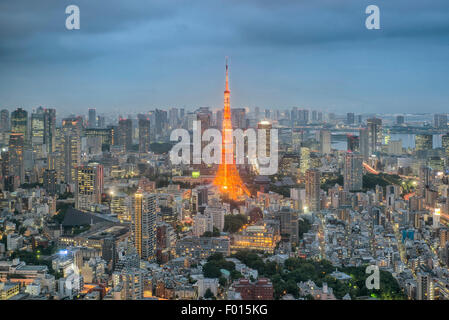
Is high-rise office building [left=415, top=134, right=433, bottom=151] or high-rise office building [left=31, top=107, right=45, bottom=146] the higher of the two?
high-rise office building [left=31, top=107, right=45, bottom=146]

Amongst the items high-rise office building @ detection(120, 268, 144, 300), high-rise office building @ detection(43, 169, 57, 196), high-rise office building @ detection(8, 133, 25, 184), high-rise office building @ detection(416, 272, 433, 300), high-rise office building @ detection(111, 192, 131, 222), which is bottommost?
high-rise office building @ detection(416, 272, 433, 300)

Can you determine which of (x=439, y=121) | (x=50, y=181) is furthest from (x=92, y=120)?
(x=439, y=121)

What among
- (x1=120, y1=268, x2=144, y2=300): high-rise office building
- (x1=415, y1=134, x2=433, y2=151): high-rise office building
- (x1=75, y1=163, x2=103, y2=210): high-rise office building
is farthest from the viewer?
(x1=415, y1=134, x2=433, y2=151): high-rise office building

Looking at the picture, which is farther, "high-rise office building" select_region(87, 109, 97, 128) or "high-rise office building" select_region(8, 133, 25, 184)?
"high-rise office building" select_region(8, 133, 25, 184)

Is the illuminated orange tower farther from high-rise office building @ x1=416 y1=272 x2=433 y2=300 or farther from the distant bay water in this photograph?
high-rise office building @ x1=416 y1=272 x2=433 y2=300

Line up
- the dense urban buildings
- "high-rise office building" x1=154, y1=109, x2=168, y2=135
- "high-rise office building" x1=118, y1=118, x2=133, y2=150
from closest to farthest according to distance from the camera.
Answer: the dense urban buildings, "high-rise office building" x1=154, y1=109, x2=168, y2=135, "high-rise office building" x1=118, y1=118, x2=133, y2=150

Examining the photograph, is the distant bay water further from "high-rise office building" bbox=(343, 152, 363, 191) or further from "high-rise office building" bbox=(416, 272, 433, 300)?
"high-rise office building" bbox=(416, 272, 433, 300)

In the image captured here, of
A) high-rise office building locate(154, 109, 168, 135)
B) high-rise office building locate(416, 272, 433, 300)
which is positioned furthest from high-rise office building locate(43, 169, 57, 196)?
high-rise office building locate(416, 272, 433, 300)
